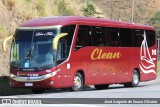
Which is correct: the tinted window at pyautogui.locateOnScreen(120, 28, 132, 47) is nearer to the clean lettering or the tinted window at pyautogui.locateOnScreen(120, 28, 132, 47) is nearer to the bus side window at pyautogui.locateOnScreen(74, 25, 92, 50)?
the clean lettering

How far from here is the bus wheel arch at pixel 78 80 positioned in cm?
2444

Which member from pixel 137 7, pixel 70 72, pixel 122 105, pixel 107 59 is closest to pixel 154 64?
pixel 107 59

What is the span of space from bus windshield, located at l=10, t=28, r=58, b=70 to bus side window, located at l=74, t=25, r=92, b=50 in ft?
5.27

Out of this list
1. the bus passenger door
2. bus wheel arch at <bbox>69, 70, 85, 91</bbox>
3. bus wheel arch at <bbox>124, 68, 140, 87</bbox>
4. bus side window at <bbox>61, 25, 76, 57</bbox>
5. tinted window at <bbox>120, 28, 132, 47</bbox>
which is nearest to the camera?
the bus passenger door

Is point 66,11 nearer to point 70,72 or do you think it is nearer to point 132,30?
point 132,30

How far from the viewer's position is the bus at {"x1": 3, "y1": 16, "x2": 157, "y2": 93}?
23.0m

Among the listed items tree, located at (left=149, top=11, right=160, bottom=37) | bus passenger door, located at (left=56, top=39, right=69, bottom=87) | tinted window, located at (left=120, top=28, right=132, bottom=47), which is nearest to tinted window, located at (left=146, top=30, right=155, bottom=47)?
tinted window, located at (left=120, top=28, right=132, bottom=47)

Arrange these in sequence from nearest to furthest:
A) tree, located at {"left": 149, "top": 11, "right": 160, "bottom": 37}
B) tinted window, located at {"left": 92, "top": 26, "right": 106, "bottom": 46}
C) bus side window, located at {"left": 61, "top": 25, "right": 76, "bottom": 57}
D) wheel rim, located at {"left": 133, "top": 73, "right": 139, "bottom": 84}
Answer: bus side window, located at {"left": 61, "top": 25, "right": 76, "bottom": 57}, tinted window, located at {"left": 92, "top": 26, "right": 106, "bottom": 46}, wheel rim, located at {"left": 133, "top": 73, "right": 139, "bottom": 84}, tree, located at {"left": 149, "top": 11, "right": 160, "bottom": 37}

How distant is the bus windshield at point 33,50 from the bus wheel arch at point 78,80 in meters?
1.96

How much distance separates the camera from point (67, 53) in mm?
23484

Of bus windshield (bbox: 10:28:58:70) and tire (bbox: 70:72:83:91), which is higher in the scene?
bus windshield (bbox: 10:28:58:70)

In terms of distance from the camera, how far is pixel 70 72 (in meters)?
23.9

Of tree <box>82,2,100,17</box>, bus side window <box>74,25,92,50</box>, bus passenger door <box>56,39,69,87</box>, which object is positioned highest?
tree <box>82,2,100,17</box>

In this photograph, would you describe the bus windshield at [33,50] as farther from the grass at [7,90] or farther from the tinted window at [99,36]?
the tinted window at [99,36]
